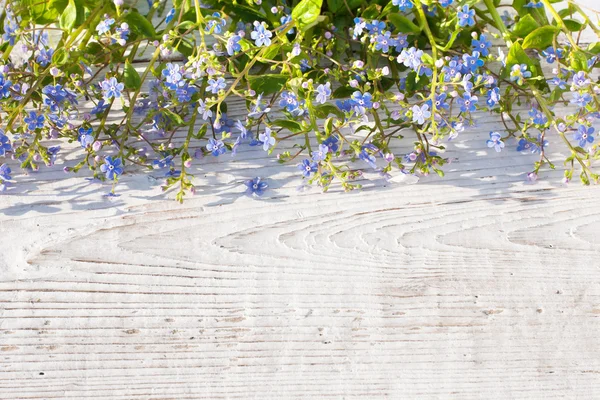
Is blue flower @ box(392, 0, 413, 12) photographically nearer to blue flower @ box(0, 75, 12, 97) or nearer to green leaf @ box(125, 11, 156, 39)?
green leaf @ box(125, 11, 156, 39)

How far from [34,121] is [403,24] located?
0.57 meters

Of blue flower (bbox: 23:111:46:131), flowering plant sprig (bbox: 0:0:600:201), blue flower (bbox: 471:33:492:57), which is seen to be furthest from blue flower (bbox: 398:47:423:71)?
blue flower (bbox: 23:111:46:131)

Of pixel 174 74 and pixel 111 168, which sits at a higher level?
pixel 174 74

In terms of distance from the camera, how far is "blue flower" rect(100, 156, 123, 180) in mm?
1061

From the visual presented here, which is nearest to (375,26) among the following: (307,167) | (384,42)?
(384,42)

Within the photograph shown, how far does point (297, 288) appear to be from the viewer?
108cm

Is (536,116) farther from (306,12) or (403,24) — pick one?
(306,12)

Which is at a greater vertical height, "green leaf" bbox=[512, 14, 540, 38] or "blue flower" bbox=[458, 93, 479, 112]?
"green leaf" bbox=[512, 14, 540, 38]

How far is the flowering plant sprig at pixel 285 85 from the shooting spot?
3.30 feet

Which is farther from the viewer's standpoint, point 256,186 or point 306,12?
point 256,186

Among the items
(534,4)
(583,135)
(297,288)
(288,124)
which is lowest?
(297,288)

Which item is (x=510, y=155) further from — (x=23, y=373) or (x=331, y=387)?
(x=23, y=373)

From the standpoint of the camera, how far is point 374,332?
3.51 feet

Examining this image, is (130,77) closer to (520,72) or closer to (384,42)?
(384,42)
